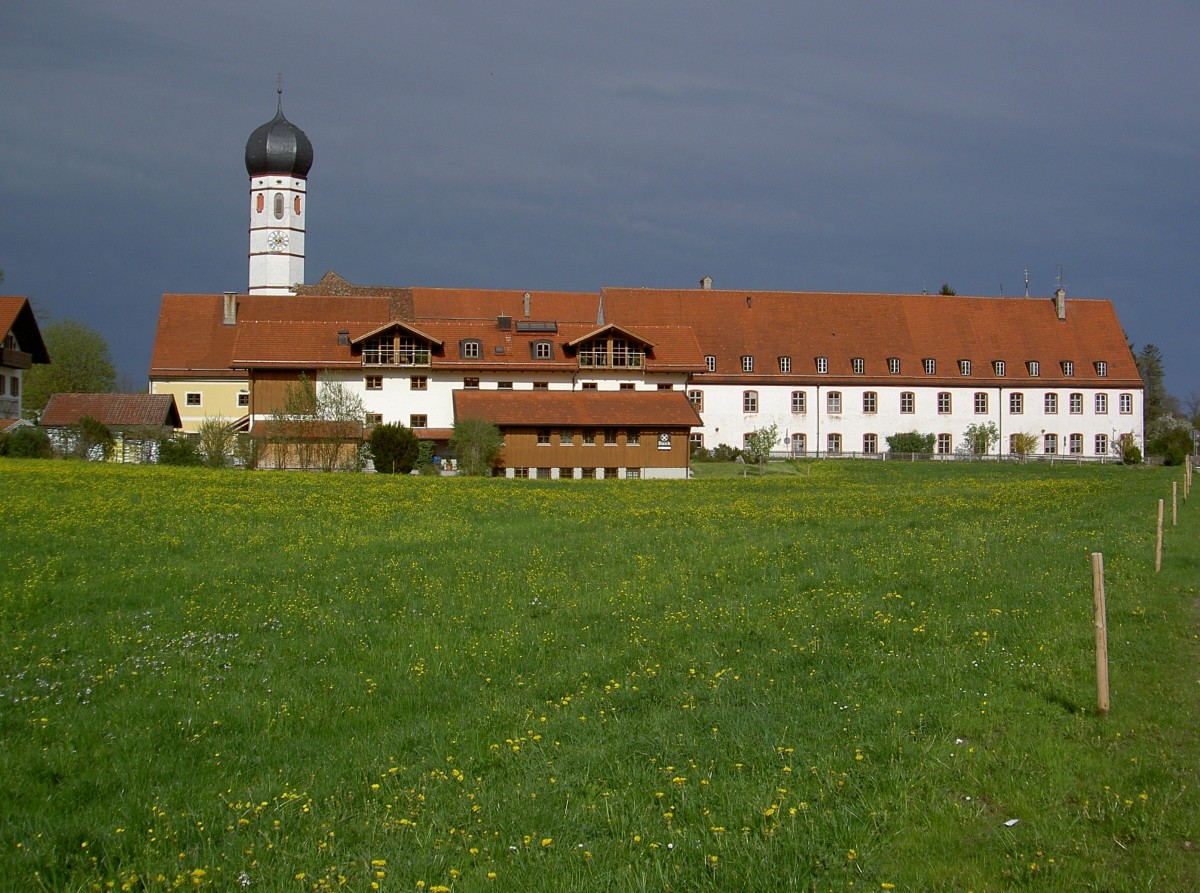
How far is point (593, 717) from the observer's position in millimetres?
10156

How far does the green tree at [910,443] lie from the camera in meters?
76.7

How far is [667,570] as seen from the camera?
18.0 meters

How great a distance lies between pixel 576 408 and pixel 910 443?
2843 centimetres

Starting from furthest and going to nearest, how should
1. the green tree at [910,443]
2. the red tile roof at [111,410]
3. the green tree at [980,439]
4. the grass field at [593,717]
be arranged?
the green tree at [980,439] < the green tree at [910,443] < the red tile roof at [111,410] < the grass field at [593,717]

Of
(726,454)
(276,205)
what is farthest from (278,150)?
(726,454)

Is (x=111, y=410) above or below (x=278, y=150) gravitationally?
below

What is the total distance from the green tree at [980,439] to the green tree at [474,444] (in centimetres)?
3864

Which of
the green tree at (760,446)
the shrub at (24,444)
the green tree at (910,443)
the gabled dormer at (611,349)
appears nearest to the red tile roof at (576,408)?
the gabled dormer at (611,349)

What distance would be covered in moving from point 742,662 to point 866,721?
2.46 metres

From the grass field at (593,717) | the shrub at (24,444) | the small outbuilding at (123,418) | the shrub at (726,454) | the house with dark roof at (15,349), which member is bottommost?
the grass field at (593,717)

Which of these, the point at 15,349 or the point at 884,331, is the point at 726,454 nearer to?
the point at 884,331

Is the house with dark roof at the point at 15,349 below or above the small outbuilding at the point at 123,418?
above

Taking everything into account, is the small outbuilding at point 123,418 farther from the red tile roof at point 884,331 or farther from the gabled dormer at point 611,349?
the red tile roof at point 884,331

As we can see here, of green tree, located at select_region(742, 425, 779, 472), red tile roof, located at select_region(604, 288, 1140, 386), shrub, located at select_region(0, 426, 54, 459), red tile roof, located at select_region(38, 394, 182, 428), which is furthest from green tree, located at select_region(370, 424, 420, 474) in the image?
red tile roof, located at select_region(604, 288, 1140, 386)
